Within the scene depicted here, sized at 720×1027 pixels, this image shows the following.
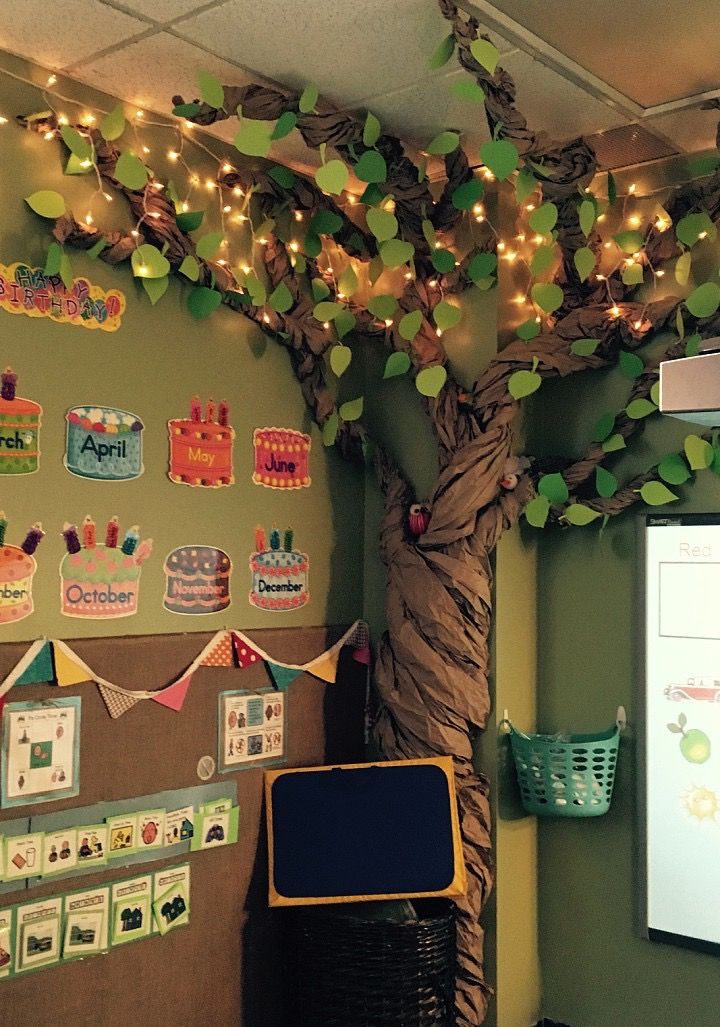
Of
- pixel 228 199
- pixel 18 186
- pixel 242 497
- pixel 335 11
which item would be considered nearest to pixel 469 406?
pixel 242 497

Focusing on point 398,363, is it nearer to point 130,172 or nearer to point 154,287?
point 154,287

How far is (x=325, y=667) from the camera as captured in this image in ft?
9.29

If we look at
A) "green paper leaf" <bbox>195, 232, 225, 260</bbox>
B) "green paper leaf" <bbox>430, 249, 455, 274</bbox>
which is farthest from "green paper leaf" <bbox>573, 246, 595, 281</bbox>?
"green paper leaf" <bbox>195, 232, 225, 260</bbox>

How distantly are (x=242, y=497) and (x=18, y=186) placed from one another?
898mm

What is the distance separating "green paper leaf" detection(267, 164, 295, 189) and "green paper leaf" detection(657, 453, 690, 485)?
1.20 metres

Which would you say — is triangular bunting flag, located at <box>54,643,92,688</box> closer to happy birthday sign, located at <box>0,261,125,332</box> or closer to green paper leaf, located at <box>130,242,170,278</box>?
happy birthday sign, located at <box>0,261,125,332</box>

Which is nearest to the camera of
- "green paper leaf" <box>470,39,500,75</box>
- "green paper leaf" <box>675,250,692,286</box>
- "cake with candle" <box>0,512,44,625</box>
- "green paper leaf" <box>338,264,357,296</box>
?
"green paper leaf" <box>470,39,500,75</box>

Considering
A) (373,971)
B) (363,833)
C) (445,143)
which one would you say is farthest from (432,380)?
(373,971)

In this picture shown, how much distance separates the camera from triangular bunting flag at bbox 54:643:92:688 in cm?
222

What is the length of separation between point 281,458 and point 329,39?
3.41 ft

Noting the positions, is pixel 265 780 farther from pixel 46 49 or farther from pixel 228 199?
pixel 46 49

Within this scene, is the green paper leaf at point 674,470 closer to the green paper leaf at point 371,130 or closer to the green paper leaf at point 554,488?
the green paper leaf at point 554,488

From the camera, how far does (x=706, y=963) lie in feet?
8.57

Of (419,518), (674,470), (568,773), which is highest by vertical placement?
(674,470)
